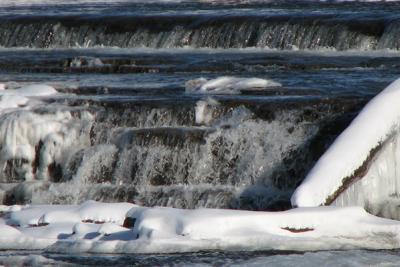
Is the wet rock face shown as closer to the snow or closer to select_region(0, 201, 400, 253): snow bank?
the snow

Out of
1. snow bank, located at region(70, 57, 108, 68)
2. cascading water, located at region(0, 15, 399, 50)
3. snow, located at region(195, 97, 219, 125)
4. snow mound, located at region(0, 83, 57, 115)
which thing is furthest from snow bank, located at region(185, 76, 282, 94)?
cascading water, located at region(0, 15, 399, 50)

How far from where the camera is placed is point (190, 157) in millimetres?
15789

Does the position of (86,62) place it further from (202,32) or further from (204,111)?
(204,111)

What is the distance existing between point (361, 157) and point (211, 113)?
135 inches

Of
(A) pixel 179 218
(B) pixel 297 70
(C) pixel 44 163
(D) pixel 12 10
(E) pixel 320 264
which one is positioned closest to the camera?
(E) pixel 320 264

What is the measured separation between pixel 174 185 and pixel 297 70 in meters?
6.70

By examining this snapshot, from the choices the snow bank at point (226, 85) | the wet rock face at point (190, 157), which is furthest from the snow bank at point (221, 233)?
the snow bank at point (226, 85)

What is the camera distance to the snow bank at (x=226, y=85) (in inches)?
727

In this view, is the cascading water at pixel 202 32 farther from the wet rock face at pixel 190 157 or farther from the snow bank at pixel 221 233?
the snow bank at pixel 221 233

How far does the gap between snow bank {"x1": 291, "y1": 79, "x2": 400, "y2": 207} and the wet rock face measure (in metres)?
1.08

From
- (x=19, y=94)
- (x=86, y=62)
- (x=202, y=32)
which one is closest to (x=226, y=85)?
(x=19, y=94)

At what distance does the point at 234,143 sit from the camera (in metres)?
15.8

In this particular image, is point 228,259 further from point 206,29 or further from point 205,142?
point 206,29

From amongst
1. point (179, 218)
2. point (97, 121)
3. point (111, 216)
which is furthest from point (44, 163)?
point (179, 218)
